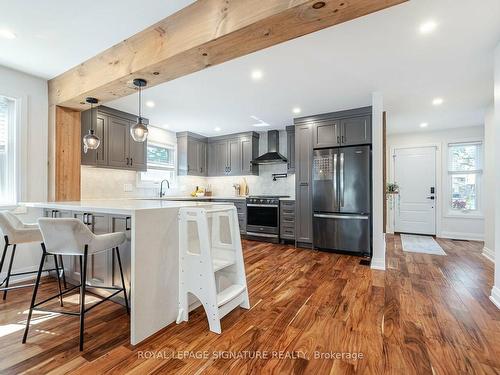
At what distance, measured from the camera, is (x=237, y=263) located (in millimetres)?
2203

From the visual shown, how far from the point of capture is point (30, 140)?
2979 millimetres

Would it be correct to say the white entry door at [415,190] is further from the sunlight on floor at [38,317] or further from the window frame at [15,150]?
the window frame at [15,150]

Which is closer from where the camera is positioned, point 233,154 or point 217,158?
point 233,154

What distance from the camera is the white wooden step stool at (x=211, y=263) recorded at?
184 centimetres

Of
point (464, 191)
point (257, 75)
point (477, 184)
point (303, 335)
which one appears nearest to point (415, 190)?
point (464, 191)

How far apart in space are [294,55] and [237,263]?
215 centimetres

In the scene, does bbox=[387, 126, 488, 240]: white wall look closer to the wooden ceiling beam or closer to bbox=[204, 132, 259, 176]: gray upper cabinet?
bbox=[204, 132, 259, 176]: gray upper cabinet

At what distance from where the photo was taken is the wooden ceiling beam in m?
1.44

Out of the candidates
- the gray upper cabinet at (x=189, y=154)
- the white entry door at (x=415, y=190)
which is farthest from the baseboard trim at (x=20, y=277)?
the white entry door at (x=415, y=190)

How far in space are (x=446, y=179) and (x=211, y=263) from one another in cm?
602

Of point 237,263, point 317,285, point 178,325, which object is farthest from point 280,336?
point 317,285

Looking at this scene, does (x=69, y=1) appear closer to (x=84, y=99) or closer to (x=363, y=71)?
(x=84, y=99)

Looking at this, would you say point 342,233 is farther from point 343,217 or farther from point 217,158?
point 217,158

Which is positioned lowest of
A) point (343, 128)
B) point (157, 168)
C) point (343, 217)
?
point (343, 217)
